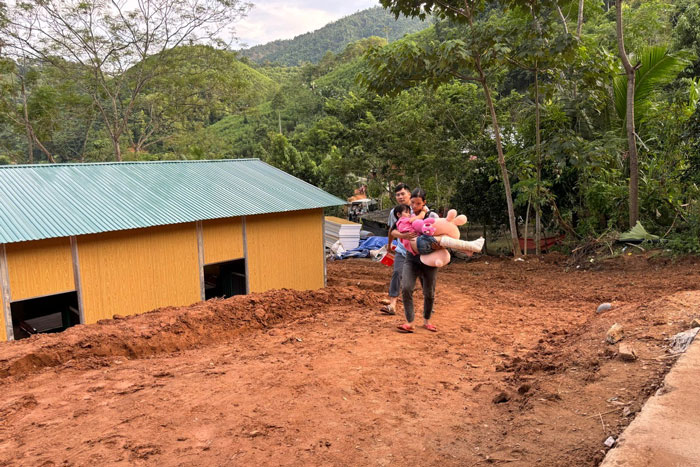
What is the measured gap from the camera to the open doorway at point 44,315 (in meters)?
9.34

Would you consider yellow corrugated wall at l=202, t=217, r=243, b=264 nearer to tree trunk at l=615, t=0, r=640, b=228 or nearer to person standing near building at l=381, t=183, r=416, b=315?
person standing near building at l=381, t=183, r=416, b=315

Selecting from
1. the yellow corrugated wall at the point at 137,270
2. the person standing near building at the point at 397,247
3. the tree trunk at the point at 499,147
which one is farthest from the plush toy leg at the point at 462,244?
the tree trunk at the point at 499,147

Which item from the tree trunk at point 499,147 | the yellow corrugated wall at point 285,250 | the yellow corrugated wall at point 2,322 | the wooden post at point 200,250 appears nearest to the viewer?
the yellow corrugated wall at point 2,322

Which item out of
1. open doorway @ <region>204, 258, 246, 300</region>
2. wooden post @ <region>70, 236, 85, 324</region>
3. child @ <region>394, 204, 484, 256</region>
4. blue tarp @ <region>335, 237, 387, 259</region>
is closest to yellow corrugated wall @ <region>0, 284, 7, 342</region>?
wooden post @ <region>70, 236, 85, 324</region>

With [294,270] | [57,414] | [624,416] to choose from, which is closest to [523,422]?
[624,416]

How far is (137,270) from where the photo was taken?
30.3ft

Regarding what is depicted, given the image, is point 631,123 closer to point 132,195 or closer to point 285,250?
point 285,250

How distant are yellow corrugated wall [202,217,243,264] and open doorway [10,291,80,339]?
8.73 feet

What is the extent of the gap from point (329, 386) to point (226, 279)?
29.0ft

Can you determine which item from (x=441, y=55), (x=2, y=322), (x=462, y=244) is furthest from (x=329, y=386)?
(x=441, y=55)

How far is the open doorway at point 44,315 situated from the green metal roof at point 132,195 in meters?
1.58

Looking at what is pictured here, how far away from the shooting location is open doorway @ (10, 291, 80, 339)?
934 centimetres

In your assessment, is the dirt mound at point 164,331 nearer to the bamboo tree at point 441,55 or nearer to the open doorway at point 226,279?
the open doorway at point 226,279

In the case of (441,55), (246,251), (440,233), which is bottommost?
(246,251)
